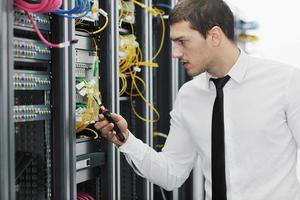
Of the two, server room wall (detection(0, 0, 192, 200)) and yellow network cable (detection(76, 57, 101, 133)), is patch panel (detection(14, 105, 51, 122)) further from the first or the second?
yellow network cable (detection(76, 57, 101, 133))

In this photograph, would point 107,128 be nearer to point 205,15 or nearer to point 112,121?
point 112,121

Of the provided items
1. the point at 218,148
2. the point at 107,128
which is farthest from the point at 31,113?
the point at 218,148

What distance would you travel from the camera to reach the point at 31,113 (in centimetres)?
137

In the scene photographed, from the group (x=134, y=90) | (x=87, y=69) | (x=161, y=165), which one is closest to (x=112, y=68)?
(x=87, y=69)

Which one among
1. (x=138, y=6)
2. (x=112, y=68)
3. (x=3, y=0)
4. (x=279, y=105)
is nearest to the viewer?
(x=3, y=0)

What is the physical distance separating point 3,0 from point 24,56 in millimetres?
198

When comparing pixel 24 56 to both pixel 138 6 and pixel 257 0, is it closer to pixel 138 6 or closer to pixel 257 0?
pixel 138 6

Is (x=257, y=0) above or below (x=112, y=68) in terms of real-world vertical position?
above

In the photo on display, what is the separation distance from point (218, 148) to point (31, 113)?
661mm

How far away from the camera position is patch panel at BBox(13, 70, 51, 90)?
1.31 m

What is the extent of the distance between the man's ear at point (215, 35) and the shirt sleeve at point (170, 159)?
1.01 feet

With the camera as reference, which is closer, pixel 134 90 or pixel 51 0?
pixel 51 0

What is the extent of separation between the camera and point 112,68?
1760 millimetres

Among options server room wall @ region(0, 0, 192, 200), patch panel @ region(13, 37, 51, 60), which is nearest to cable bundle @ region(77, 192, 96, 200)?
server room wall @ region(0, 0, 192, 200)
